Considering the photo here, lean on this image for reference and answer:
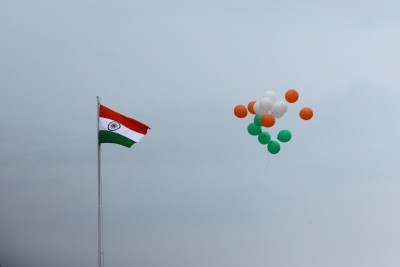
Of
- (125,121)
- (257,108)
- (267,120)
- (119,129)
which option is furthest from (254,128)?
(119,129)

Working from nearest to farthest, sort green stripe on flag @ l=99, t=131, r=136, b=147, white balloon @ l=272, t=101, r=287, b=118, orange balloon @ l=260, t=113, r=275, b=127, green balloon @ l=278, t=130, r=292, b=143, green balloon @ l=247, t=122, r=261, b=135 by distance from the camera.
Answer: orange balloon @ l=260, t=113, r=275, b=127 < green stripe on flag @ l=99, t=131, r=136, b=147 < white balloon @ l=272, t=101, r=287, b=118 < green balloon @ l=278, t=130, r=292, b=143 < green balloon @ l=247, t=122, r=261, b=135

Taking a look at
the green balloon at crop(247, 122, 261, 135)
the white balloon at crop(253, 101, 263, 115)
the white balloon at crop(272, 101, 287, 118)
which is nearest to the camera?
the white balloon at crop(272, 101, 287, 118)

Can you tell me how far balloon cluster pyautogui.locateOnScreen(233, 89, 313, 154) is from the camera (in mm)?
14367

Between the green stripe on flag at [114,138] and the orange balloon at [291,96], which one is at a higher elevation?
the orange balloon at [291,96]

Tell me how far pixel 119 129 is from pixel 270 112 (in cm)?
350

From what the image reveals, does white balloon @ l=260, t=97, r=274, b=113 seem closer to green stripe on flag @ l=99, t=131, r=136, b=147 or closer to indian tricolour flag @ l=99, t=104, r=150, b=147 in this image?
indian tricolour flag @ l=99, t=104, r=150, b=147

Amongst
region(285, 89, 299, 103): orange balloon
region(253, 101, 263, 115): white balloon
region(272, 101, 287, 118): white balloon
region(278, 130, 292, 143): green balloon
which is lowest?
region(278, 130, 292, 143): green balloon

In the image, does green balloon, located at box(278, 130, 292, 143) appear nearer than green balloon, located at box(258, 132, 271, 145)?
Yes

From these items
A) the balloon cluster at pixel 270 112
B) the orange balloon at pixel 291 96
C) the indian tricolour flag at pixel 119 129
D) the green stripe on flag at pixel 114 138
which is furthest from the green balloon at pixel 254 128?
the green stripe on flag at pixel 114 138

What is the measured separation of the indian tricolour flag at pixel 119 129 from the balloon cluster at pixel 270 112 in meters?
2.51

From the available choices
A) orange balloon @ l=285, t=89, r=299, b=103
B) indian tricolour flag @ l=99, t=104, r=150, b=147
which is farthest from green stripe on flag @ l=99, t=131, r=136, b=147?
orange balloon @ l=285, t=89, r=299, b=103

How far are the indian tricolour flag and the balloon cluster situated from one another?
251cm

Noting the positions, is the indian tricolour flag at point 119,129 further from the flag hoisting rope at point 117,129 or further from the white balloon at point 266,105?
the white balloon at point 266,105

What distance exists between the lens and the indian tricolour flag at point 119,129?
14.2 metres
